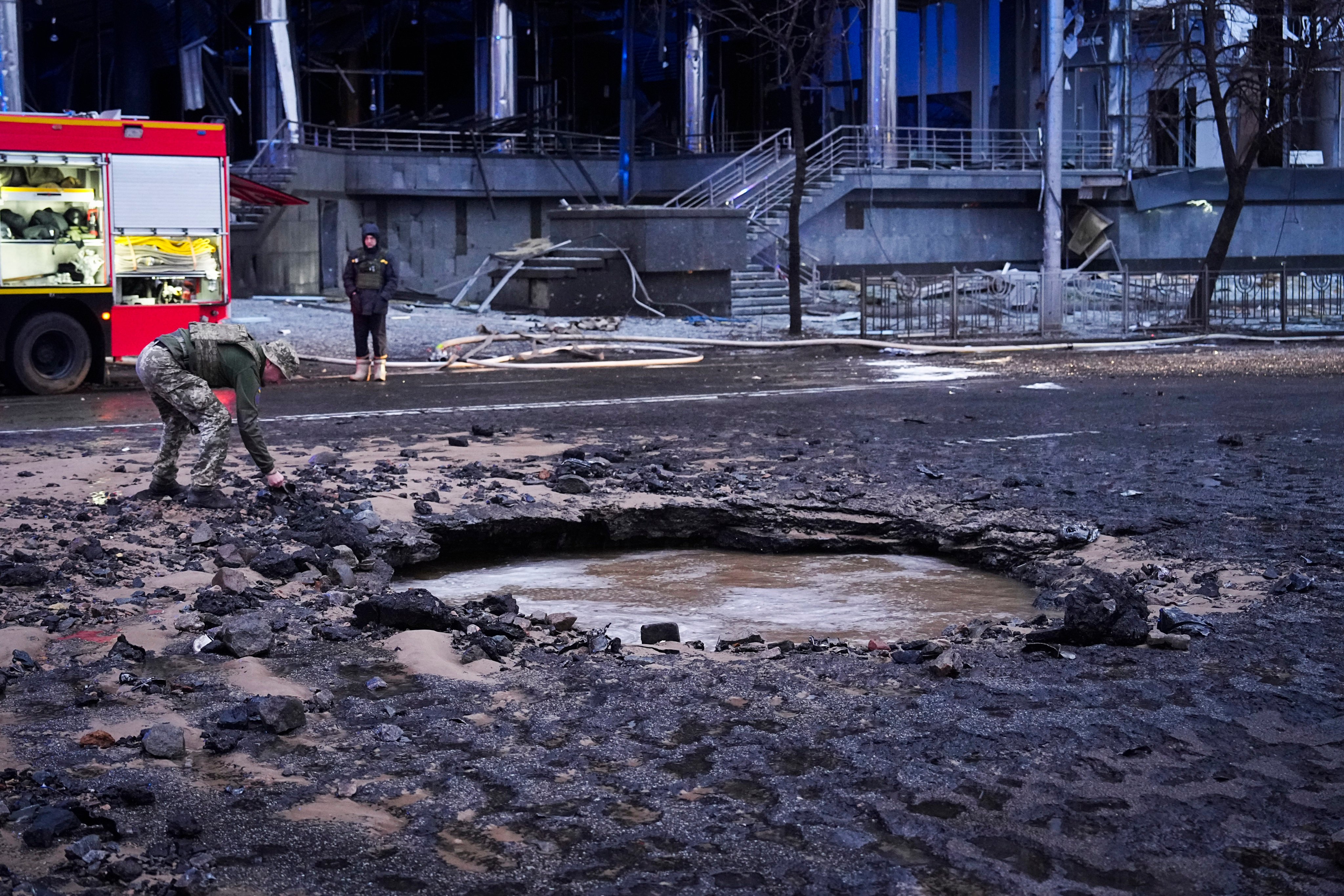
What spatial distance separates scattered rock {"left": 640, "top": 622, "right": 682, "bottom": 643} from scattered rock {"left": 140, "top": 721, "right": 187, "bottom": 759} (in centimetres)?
219

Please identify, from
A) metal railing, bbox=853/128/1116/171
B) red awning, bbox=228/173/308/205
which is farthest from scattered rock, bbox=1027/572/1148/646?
metal railing, bbox=853/128/1116/171

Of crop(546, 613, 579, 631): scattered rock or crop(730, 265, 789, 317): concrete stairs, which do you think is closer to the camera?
crop(546, 613, 579, 631): scattered rock

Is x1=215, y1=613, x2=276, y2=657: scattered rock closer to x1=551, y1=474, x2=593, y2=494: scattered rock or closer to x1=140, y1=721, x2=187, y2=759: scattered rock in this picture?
x1=140, y1=721, x2=187, y2=759: scattered rock

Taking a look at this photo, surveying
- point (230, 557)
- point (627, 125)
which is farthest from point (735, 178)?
point (230, 557)

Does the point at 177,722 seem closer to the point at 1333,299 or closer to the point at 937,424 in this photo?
the point at 937,424

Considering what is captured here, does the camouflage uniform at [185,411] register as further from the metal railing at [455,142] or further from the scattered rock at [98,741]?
the metal railing at [455,142]

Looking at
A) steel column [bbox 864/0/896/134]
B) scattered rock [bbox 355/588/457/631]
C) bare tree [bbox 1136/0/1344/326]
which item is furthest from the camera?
steel column [bbox 864/0/896/134]

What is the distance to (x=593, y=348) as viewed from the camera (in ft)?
72.0

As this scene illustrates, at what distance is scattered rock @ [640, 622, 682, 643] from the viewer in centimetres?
648

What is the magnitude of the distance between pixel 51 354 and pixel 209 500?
869cm

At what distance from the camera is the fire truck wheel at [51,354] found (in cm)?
1585

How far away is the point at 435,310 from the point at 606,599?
71.3 ft

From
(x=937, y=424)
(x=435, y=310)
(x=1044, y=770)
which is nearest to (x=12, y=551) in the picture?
(x=1044, y=770)

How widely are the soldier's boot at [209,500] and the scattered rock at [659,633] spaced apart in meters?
3.47
